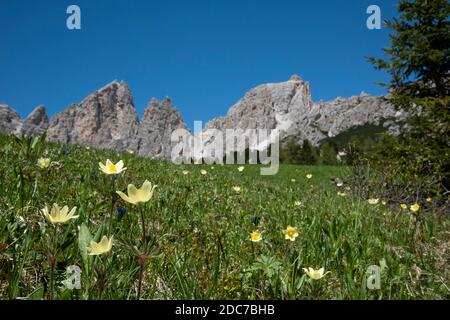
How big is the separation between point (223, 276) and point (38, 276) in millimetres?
1064

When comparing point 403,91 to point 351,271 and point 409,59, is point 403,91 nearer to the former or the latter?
point 409,59

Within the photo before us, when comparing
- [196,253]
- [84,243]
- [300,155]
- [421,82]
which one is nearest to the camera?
[84,243]

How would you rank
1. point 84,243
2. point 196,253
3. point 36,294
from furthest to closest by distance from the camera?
1. point 196,253
2. point 84,243
3. point 36,294

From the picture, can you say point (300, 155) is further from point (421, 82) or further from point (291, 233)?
point (291, 233)

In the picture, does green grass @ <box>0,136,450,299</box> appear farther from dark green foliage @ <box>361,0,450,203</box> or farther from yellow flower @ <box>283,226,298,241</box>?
dark green foliage @ <box>361,0,450,203</box>

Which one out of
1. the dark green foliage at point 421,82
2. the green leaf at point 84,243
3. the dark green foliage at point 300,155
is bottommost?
the green leaf at point 84,243

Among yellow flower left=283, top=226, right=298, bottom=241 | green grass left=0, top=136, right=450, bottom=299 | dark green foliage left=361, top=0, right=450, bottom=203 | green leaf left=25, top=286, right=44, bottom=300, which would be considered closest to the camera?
green leaf left=25, top=286, right=44, bottom=300

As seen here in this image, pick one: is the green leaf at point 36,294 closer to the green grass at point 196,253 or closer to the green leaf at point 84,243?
the green grass at point 196,253

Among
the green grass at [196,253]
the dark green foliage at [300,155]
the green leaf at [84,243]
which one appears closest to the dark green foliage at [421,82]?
the green grass at [196,253]

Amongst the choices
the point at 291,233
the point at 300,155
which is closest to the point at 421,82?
the point at 291,233

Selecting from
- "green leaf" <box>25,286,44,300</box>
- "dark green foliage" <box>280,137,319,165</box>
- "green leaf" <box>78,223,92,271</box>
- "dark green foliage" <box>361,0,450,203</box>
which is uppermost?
"dark green foliage" <box>280,137,319,165</box>

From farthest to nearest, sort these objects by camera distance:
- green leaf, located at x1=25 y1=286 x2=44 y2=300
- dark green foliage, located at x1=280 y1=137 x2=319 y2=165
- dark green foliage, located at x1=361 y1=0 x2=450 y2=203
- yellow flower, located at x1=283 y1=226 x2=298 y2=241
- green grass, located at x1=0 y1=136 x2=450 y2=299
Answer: dark green foliage, located at x1=280 y1=137 x2=319 y2=165 → dark green foliage, located at x1=361 y1=0 x2=450 y2=203 → yellow flower, located at x1=283 y1=226 x2=298 y2=241 → green grass, located at x1=0 y1=136 x2=450 y2=299 → green leaf, located at x1=25 y1=286 x2=44 y2=300

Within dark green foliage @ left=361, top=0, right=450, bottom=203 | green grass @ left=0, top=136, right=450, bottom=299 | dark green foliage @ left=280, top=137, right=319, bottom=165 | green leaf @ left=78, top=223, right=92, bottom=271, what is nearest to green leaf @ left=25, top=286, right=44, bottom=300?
green grass @ left=0, top=136, right=450, bottom=299
